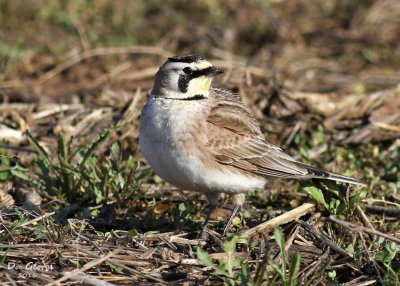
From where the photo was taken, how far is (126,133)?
8.35 metres

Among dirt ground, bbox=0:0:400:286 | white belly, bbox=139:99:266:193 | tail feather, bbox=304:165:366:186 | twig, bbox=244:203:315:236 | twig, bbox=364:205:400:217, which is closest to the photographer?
dirt ground, bbox=0:0:400:286

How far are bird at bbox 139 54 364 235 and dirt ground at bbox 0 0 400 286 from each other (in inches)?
13.1

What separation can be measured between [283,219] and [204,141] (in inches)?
36.0

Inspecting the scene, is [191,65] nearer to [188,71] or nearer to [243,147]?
[188,71]

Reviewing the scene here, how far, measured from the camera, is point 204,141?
6305mm

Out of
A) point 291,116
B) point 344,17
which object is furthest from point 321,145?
point 344,17

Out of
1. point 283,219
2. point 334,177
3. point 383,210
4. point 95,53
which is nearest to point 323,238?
point 283,219

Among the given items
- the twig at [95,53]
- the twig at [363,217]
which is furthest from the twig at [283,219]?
the twig at [95,53]

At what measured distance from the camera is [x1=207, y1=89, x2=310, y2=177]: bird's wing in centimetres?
645

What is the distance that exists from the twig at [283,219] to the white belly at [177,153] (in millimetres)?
497

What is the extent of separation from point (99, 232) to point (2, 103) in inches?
145

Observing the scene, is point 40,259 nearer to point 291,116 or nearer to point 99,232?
point 99,232

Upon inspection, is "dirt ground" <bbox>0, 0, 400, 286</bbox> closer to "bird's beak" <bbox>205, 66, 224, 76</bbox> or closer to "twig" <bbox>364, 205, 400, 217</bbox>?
"twig" <bbox>364, 205, 400, 217</bbox>

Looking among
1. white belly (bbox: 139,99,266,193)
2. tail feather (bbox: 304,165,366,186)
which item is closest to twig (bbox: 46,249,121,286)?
white belly (bbox: 139,99,266,193)
